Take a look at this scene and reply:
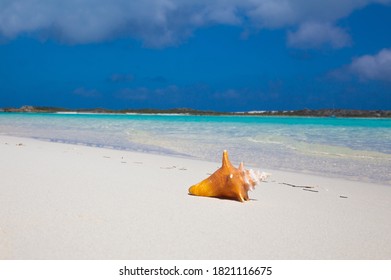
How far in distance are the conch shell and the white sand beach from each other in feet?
0.34

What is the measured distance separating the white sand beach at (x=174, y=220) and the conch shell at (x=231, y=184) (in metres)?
0.11

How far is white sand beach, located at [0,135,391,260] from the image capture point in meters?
2.54

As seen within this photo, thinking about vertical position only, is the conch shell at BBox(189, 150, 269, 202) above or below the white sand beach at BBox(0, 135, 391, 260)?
above

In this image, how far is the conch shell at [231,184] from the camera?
159 inches

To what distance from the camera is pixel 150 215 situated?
3.31 m

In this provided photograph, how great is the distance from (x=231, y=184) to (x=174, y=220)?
1.05 meters

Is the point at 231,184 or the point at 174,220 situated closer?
the point at 174,220

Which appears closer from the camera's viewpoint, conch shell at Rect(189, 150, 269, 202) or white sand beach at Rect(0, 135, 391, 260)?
white sand beach at Rect(0, 135, 391, 260)

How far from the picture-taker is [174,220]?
3.20 meters

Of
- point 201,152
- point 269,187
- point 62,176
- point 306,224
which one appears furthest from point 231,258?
point 201,152
